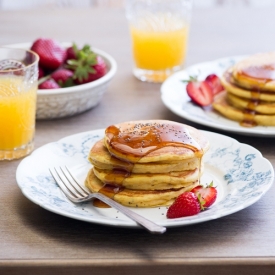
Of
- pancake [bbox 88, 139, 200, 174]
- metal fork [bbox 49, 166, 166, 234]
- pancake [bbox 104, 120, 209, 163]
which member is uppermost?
pancake [bbox 104, 120, 209, 163]

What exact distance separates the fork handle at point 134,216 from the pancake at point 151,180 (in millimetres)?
56

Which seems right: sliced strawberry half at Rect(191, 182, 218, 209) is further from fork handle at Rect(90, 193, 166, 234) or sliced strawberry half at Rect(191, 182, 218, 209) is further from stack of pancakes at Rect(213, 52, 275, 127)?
stack of pancakes at Rect(213, 52, 275, 127)

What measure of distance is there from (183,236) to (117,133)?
11.5 inches

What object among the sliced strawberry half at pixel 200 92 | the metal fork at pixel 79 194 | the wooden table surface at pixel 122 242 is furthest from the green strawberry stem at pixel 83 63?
the metal fork at pixel 79 194

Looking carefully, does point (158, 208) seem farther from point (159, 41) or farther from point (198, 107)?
point (159, 41)

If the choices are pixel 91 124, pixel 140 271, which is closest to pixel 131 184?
pixel 140 271

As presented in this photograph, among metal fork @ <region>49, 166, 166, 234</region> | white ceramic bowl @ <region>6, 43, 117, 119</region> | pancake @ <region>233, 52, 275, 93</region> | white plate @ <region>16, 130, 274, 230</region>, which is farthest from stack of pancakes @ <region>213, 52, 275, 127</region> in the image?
metal fork @ <region>49, 166, 166, 234</region>

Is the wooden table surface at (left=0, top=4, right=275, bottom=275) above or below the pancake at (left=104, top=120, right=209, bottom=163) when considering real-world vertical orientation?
below

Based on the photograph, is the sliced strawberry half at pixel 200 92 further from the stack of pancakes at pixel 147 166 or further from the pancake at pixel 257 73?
the stack of pancakes at pixel 147 166

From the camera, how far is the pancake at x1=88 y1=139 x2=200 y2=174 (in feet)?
4.13

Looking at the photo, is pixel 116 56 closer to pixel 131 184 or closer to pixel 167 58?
pixel 167 58

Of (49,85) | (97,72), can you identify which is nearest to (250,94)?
(97,72)

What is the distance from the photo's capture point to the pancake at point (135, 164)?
126 centimetres

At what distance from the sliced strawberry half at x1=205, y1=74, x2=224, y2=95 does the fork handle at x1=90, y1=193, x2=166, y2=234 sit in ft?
2.68
